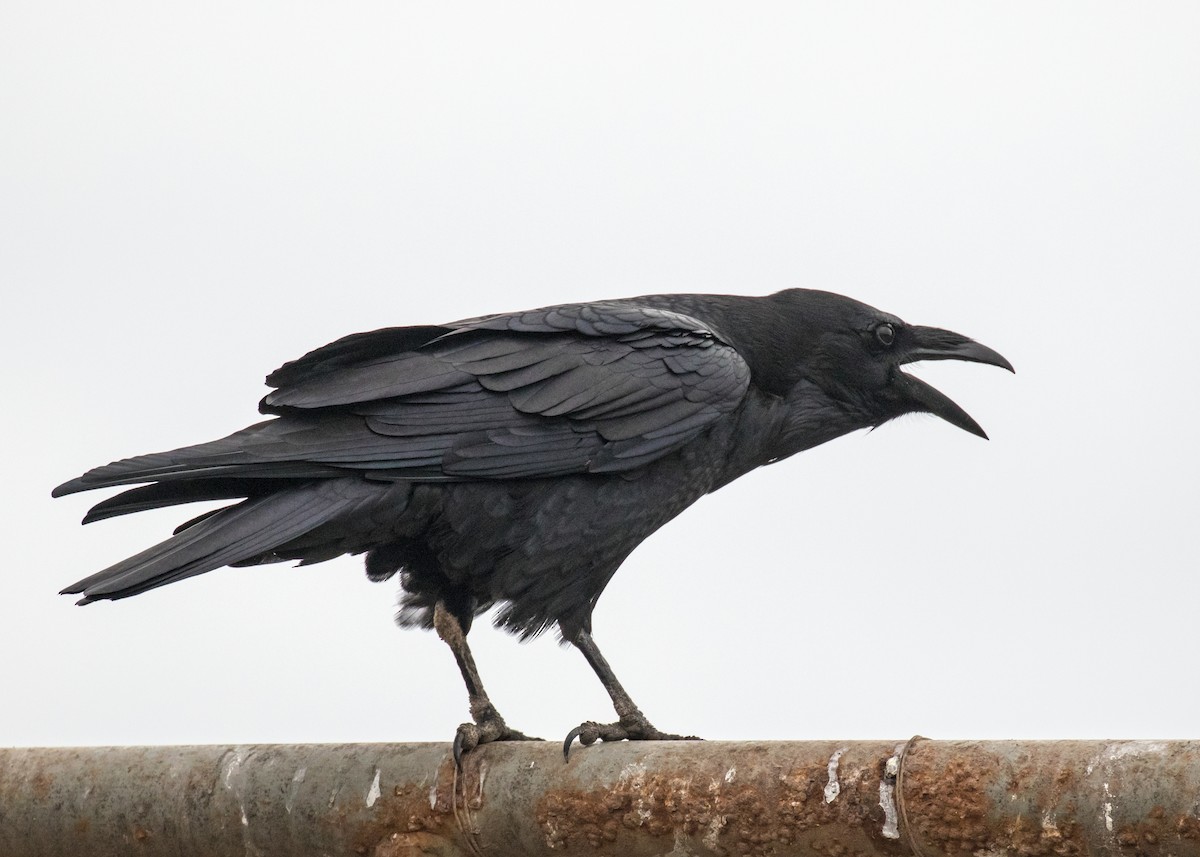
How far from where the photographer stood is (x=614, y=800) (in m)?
3.54

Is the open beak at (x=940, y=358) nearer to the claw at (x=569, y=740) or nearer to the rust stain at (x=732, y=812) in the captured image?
the claw at (x=569, y=740)

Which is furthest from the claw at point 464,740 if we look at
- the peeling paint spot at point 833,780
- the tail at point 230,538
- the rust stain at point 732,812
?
the peeling paint spot at point 833,780

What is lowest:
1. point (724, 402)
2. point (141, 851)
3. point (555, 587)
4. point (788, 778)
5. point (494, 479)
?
point (141, 851)

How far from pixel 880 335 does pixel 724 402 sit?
881 mm

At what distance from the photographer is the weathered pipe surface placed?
2766 millimetres

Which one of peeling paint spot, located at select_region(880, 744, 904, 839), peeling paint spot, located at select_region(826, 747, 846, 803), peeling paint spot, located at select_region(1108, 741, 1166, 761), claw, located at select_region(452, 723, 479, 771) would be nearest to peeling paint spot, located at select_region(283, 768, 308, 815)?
claw, located at select_region(452, 723, 479, 771)

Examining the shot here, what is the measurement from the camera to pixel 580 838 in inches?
142

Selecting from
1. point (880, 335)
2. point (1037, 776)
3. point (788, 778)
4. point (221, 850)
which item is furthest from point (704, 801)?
point (880, 335)

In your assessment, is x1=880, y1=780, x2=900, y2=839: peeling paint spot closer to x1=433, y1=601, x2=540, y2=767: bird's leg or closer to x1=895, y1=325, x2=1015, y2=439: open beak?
x1=433, y1=601, x2=540, y2=767: bird's leg

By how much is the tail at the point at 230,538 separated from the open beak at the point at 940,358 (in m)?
2.17

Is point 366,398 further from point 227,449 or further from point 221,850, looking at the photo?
point 221,850

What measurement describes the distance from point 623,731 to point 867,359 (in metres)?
1.71

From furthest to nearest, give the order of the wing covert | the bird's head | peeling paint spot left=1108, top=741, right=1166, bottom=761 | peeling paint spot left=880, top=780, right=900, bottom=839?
the bird's head → the wing covert → peeling paint spot left=880, top=780, right=900, bottom=839 → peeling paint spot left=1108, top=741, right=1166, bottom=761

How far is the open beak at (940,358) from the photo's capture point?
215 inches
